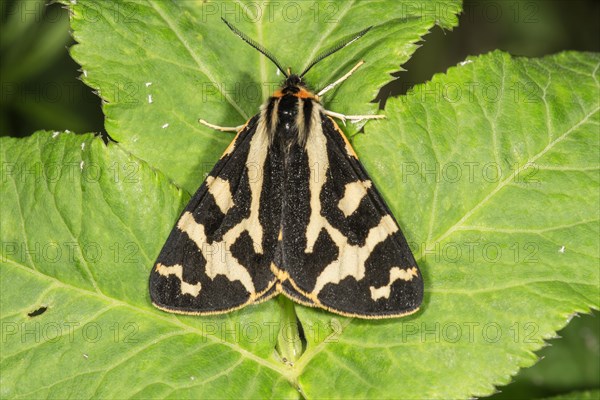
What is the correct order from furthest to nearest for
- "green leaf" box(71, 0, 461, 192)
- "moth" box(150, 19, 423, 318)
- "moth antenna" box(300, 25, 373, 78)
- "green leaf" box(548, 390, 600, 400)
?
"green leaf" box(548, 390, 600, 400), "moth antenna" box(300, 25, 373, 78), "green leaf" box(71, 0, 461, 192), "moth" box(150, 19, 423, 318)

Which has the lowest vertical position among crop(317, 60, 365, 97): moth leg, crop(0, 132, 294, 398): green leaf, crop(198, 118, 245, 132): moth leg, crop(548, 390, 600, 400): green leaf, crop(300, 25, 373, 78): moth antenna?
crop(548, 390, 600, 400): green leaf

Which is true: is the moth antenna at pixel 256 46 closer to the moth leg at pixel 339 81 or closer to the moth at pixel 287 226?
the moth at pixel 287 226

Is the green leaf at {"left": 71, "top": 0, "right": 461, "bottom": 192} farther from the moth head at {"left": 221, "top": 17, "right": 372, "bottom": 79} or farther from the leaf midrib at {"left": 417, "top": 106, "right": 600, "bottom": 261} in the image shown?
the leaf midrib at {"left": 417, "top": 106, "right": 600, "bottom": 261}

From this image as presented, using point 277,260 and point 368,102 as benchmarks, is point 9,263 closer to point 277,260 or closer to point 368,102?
point 277,260

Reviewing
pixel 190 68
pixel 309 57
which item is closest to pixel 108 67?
pixel 190 68

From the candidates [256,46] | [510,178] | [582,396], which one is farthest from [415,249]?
[582,396]

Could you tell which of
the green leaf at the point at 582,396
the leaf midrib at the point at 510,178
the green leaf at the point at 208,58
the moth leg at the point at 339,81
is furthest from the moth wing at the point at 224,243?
the green leaf at the point at 582,396

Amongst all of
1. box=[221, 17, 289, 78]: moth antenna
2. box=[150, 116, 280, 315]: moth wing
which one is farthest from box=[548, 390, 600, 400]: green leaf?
box=[221, 17, 289, 78]: moth antenna

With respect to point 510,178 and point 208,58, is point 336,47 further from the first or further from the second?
point 510,178
